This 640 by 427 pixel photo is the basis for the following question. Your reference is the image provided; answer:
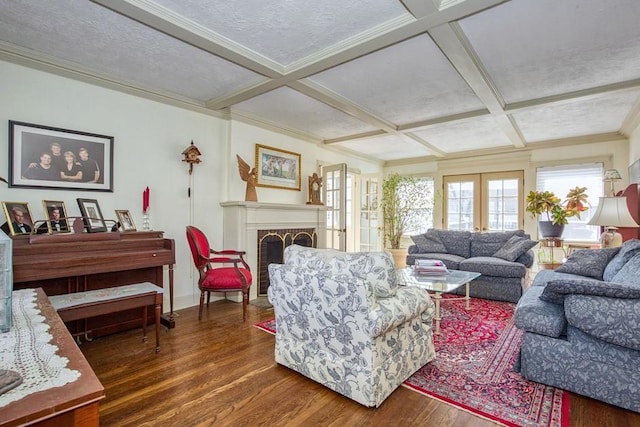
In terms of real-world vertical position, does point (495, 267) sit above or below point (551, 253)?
below

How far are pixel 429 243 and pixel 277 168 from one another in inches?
108

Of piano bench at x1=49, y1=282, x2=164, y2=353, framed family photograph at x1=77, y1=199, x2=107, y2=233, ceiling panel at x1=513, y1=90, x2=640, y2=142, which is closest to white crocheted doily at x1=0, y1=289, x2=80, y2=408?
piano bench at x1=49, y1=282, x2=164, y2=353

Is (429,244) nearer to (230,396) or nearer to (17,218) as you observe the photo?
(230,396)

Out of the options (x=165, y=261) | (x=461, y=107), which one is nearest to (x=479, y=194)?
(x=461, y=107)

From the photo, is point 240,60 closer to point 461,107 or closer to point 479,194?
point 461,107

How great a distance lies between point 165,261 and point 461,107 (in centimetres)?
381

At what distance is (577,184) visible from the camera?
5496mm

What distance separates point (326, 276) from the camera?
2.00 metres

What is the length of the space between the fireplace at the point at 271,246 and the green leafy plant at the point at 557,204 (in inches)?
145

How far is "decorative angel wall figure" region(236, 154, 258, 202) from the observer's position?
14.3 ft

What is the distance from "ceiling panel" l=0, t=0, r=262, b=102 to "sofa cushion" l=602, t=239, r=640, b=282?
144 inches

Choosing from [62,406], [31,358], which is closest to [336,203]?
[31,358]

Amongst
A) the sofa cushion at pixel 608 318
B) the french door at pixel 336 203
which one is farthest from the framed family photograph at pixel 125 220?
the sofa cushion at pixel 608 318

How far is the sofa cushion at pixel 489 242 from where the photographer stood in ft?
16.3
